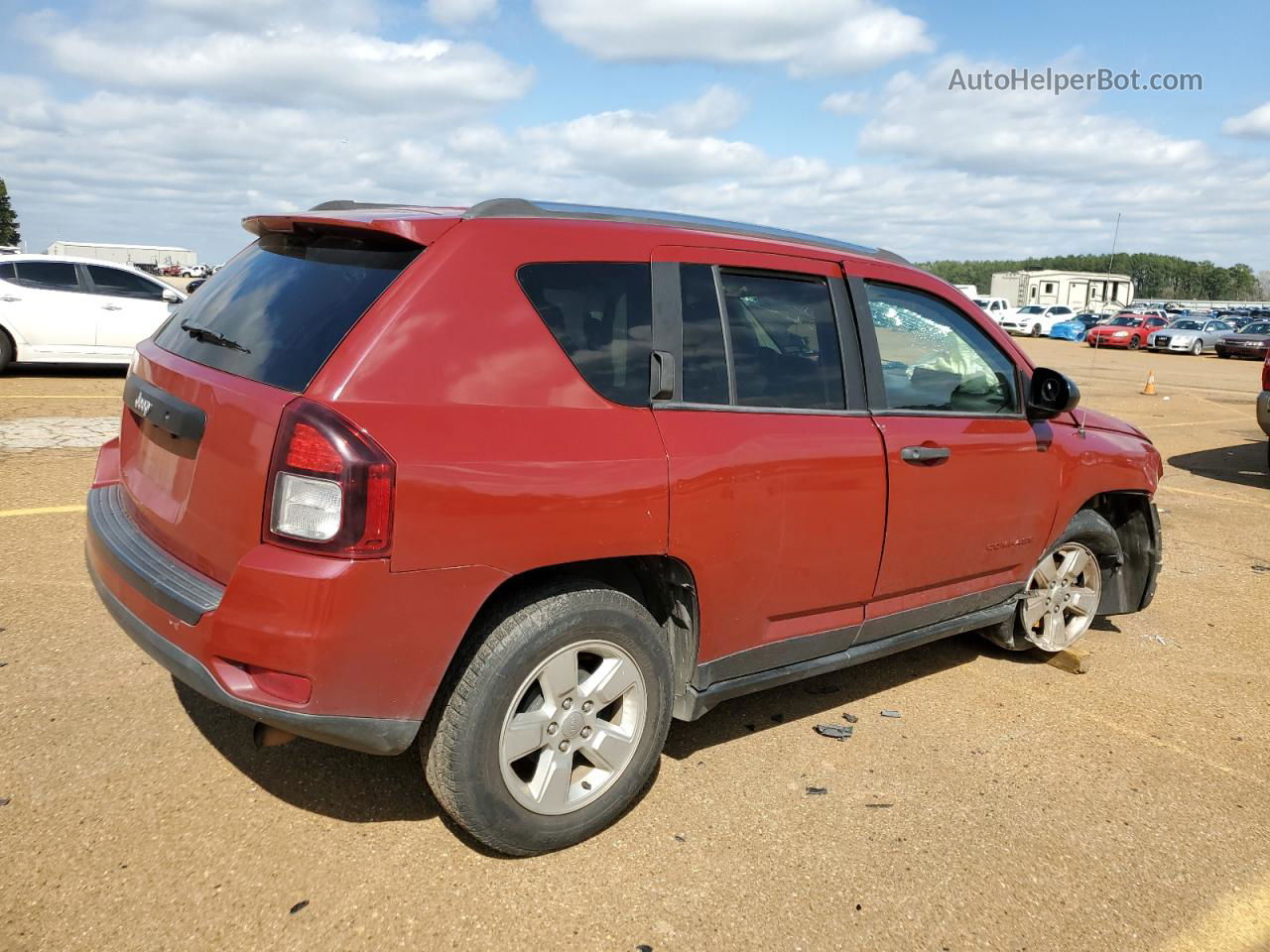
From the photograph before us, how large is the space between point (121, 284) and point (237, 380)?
12.1m

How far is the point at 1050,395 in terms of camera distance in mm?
4023

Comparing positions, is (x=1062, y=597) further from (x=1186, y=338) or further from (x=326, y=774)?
(x=1186, y=338)

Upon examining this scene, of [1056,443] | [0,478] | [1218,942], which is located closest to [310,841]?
[1218,942]

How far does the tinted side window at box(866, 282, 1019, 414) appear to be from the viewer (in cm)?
366

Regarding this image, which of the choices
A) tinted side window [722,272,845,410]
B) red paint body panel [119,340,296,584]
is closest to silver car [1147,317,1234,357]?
tinted side window [722,272,845,410]

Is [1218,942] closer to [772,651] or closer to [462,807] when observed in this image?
[772,651]

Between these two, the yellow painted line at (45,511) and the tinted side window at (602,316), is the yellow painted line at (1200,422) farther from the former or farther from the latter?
the yellow painted line at (45,511)

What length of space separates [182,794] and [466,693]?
1.16 metres

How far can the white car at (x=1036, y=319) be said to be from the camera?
45875mm

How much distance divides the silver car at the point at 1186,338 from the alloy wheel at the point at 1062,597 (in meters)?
37.0

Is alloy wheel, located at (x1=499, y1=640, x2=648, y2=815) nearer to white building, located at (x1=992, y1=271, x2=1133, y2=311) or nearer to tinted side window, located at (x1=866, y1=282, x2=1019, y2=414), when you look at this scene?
tinted side window, located at (x1=866, y1=282, x2=1019, y2=414)

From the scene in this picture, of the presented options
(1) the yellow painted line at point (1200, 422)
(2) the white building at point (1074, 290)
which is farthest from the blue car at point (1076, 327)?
(1) the yellow painted line at point (1200, 422)

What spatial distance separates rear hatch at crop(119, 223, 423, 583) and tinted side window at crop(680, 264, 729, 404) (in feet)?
2.96

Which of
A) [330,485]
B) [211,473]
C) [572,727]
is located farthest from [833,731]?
[211,473]
